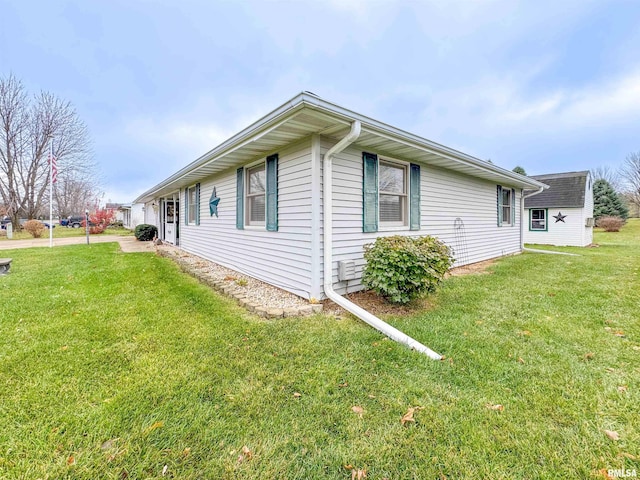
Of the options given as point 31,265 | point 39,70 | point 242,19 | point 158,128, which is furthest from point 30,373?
point 39,70

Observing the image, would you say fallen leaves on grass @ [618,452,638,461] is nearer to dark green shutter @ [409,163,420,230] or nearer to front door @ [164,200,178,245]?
dark green shutter @ [409,163,420,230]

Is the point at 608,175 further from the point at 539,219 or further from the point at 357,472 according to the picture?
the point at 357,472

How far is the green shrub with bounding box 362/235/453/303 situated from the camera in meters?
3.80

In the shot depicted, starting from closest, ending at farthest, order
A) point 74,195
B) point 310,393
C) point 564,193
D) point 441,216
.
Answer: point 310,393
point 441,216
point 564,193
point 74,195

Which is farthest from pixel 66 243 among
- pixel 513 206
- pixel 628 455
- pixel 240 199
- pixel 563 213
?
pixel 563 213

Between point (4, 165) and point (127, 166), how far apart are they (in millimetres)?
7445

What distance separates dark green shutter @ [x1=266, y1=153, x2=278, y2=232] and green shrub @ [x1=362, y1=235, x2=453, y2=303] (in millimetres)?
1866

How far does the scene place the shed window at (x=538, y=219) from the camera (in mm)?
14281

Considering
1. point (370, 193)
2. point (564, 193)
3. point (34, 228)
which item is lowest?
point (34, 228)

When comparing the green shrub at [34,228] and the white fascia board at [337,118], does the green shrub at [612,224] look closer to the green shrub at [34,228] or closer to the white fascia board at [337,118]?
the white fascia board at [337,118]

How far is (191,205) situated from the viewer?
9.73 m

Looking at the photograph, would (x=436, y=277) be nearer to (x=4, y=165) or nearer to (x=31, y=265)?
(x=31, y=265)

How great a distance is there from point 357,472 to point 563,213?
655 inches

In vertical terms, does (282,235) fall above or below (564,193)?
below
